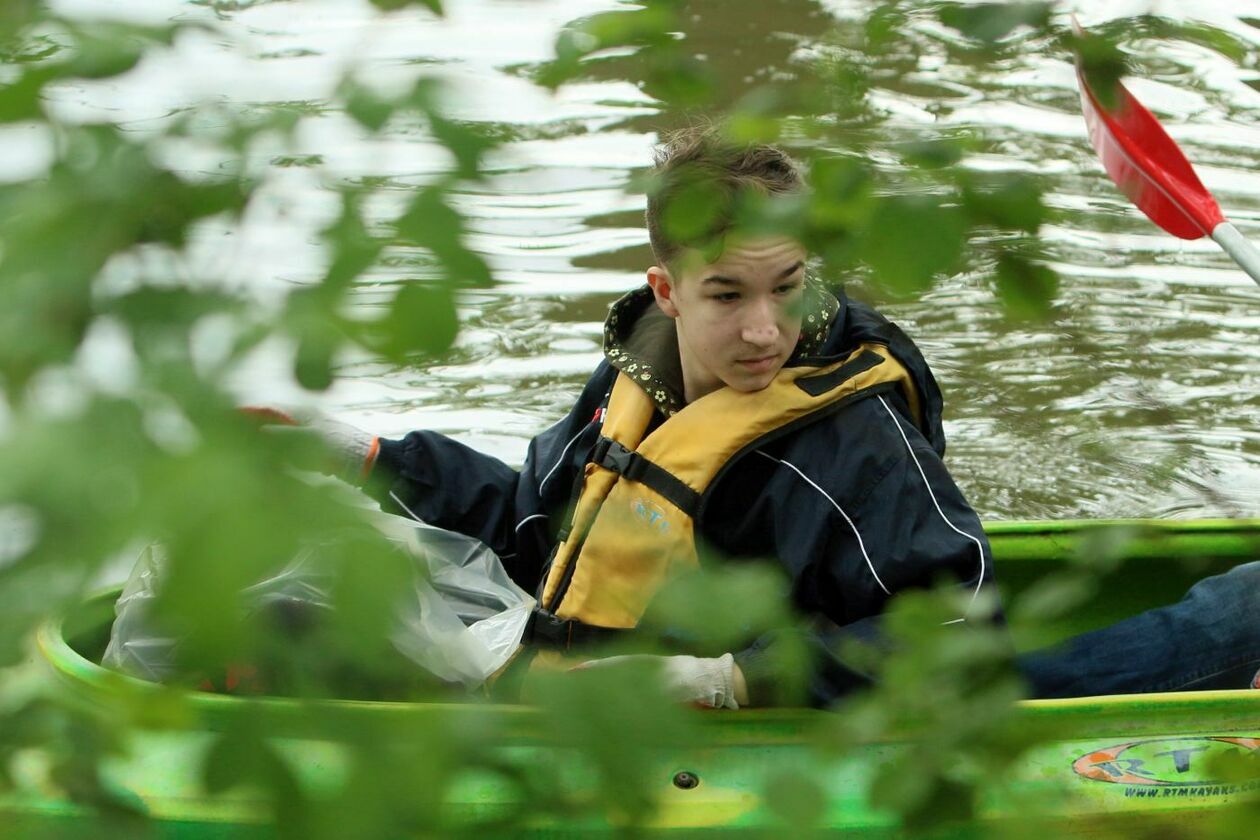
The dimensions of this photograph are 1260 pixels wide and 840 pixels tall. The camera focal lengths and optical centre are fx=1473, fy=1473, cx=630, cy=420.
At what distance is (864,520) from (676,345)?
18.5 inches

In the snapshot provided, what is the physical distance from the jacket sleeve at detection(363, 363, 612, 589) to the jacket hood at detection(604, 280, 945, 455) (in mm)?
110

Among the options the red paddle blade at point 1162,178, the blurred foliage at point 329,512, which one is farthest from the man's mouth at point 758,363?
the blurred foliage at point 329,512

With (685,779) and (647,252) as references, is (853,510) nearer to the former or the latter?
(685,779)

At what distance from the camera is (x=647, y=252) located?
464cm

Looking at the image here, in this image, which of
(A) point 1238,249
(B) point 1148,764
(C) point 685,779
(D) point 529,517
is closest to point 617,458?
(D) point 529,517

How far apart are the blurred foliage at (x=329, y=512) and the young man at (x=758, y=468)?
38.5 inches

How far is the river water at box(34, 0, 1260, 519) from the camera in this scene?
0.62 metres

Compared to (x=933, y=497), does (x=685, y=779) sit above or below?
above

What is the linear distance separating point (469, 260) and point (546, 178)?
230 mm

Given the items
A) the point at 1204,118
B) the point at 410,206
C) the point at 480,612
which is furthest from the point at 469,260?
the point at 1204,118

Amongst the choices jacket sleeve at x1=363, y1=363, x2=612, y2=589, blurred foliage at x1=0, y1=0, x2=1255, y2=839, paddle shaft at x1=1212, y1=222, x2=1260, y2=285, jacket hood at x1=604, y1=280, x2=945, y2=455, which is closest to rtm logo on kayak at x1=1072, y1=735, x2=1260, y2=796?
jacket hood at x1=604, y1=280, x2=945, y2=455

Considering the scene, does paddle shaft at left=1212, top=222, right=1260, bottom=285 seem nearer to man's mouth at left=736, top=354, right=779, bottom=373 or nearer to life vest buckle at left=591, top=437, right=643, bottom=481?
man's mouth at left=736, top=354, right=779, bottom=373

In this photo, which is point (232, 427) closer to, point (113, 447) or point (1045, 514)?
point (113, 447)

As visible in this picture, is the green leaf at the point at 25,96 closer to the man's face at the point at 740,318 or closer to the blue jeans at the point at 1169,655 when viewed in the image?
the man's face at the point at 740,318
